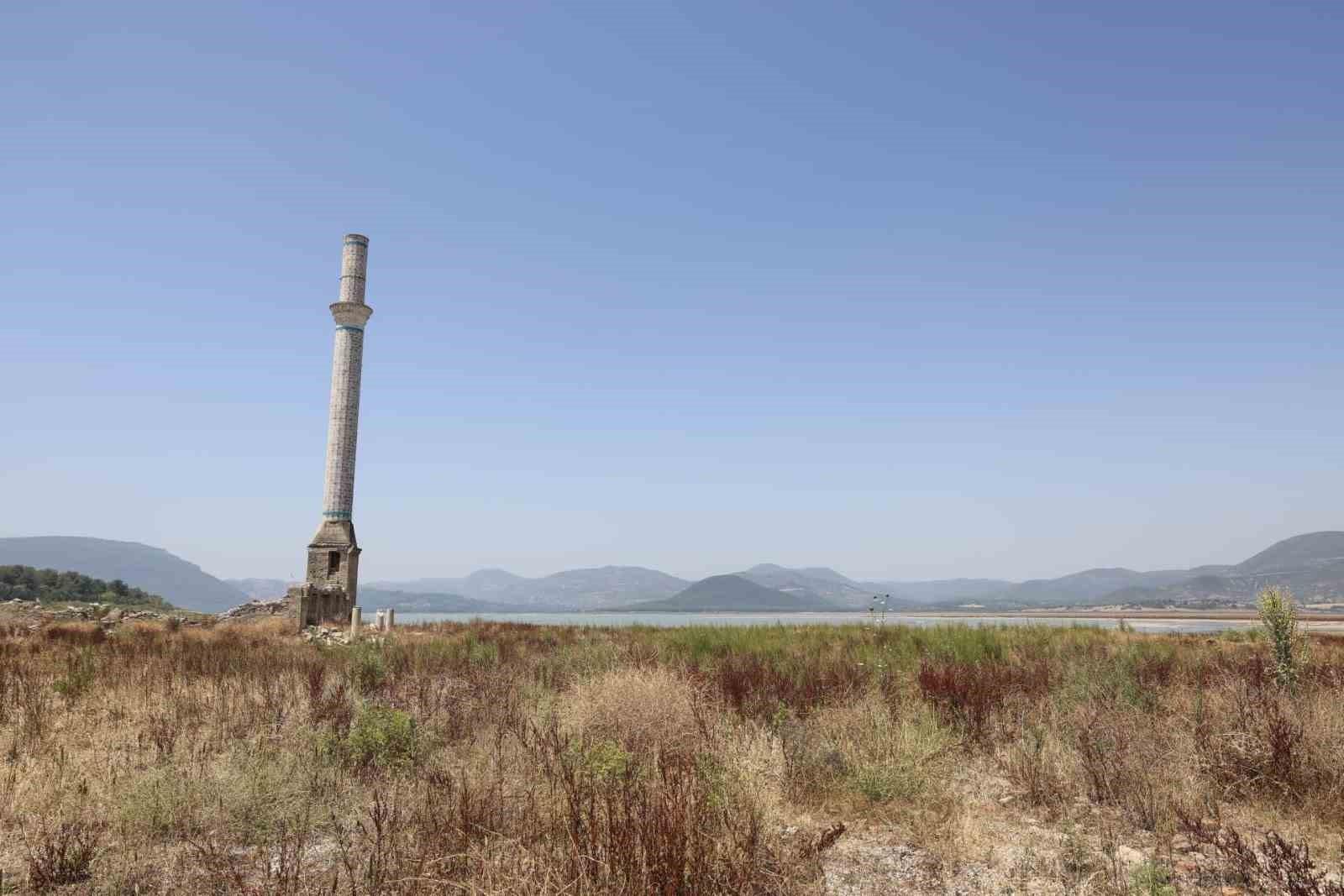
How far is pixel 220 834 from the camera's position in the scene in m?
5.12

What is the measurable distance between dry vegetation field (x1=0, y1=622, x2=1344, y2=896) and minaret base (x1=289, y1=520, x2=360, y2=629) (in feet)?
54.7

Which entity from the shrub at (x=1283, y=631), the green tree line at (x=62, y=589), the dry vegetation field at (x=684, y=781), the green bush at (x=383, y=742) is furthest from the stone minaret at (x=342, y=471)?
the shrub at (x=1283, y=631)

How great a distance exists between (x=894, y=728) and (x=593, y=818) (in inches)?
187

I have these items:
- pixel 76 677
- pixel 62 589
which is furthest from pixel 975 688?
pixel 62 589

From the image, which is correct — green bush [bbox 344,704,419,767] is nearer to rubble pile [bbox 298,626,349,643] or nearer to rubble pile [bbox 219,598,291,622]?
rubble pile [bbox 298,626,349,643]

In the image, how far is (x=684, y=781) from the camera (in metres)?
5.00

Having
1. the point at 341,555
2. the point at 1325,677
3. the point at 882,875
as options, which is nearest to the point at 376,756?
the point at 882,875

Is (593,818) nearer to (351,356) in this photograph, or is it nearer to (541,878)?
(541,878)

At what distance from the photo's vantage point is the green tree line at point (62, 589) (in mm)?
47125

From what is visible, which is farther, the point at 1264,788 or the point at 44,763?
the point at 44,763

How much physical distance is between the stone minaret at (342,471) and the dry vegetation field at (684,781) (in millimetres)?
16906

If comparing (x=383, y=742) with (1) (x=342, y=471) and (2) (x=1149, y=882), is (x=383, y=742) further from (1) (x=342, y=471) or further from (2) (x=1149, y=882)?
(1) (x=342, y=471)

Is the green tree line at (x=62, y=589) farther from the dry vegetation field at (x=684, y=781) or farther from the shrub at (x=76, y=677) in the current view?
the dry vegetation field at (x=684, y=781)

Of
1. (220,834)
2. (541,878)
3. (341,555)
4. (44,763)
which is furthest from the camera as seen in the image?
(341,555)
